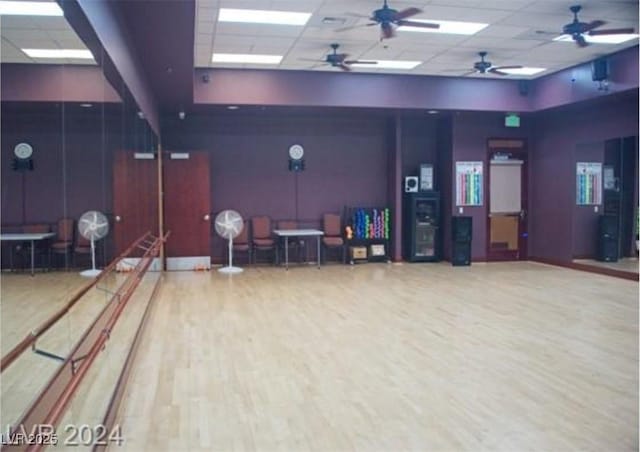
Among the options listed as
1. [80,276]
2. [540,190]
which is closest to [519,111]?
[540,190]

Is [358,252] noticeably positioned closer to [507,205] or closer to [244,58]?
[507,205]

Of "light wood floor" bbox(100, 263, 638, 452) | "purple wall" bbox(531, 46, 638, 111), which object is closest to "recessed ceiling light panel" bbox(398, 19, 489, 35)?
"purple wall" bbox(531, 46, 638, 111)

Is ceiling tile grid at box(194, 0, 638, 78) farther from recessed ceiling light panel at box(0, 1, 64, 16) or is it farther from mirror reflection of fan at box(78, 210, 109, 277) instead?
recessed ceiling light panel at box(0, 1, 64, 16)

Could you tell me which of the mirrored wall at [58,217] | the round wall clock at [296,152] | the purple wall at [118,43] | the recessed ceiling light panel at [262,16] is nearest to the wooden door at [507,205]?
the round wall clock at [296,152]

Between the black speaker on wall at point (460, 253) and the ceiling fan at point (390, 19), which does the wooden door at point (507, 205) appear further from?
the ceiling fan at point (390, 19)

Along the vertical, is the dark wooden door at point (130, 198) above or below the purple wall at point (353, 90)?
below

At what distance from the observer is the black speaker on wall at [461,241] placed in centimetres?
1116

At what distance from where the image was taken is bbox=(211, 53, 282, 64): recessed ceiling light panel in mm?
8642

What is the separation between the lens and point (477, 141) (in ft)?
37.7

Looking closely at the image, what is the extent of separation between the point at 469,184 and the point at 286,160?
3.67 metres

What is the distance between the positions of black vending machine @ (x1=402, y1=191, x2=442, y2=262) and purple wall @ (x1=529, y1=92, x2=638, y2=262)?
198cm

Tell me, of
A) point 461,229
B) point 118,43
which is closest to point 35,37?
point 118,43

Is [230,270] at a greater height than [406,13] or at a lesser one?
lesser

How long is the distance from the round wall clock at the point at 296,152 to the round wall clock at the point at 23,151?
30.0ft
